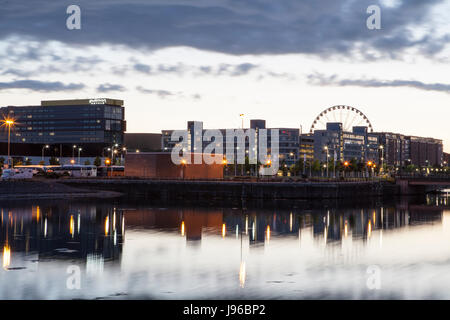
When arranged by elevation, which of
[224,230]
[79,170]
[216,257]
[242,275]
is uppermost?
[79,170]

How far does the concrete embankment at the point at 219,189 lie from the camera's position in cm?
11100

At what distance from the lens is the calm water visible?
2592 cm

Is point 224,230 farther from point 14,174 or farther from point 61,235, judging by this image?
point 14,174

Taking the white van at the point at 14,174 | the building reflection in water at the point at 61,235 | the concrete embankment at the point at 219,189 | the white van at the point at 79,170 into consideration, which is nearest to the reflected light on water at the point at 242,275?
the building reflection in water at the point at 61,235

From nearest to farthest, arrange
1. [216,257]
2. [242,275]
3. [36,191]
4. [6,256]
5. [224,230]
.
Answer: [242,275] → [6,256] → [216,257] → [224,230] → [36,191]

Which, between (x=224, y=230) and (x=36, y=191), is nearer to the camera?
(x=224, y=230)

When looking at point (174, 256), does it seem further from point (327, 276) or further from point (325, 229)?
point (325, 229)

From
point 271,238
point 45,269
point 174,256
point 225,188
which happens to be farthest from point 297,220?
point 225,188

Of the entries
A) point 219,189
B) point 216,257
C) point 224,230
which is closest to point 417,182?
point 219,189

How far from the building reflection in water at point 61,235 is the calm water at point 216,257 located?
0.28 feet

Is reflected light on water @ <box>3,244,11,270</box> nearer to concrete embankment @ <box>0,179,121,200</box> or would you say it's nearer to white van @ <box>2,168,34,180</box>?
concrete embankment @ <box>0,179,121,200</box>

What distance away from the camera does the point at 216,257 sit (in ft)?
119

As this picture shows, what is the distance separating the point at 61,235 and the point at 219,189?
69444mm

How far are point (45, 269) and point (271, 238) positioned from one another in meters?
21.4
